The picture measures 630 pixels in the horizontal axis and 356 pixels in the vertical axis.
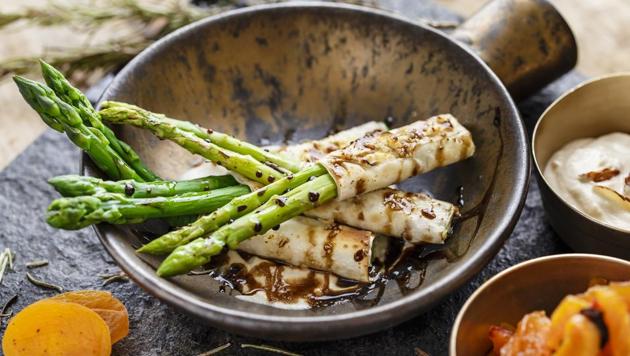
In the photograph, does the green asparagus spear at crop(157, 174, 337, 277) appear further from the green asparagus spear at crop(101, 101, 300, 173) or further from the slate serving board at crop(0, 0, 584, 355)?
the slate serving board at crop(0, 0, 584, 355)

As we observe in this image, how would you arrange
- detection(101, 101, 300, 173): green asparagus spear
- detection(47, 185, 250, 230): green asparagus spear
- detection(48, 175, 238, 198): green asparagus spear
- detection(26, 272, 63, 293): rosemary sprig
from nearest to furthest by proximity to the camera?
detection(47, 185, 250, 230): green asparagus spear < detection(48, 175, 238, 198): green asparagus spear < detection(101, 101, 300, 173): green asparagus spear < detection(26, 272, 63, 293): rosemary sprig

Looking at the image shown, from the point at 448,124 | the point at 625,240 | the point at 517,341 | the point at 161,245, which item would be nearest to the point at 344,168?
the point at 448,124

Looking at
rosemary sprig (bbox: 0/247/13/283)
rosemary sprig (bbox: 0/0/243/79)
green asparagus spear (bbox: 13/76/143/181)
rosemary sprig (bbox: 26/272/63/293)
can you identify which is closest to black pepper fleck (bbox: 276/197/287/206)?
green asparagus spear (bbox: 13/76/143/181)

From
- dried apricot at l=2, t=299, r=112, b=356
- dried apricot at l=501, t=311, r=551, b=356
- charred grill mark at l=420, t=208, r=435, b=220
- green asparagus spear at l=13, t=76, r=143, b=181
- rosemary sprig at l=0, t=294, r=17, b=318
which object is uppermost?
green asparagus spear at l=13, t=76, r=143, b=181

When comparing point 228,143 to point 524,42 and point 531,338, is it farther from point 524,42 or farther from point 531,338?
point 524,42

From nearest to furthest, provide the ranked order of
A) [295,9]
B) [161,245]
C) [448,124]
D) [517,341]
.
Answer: [517,341] → [161,245] → [448,124] → [295,9]

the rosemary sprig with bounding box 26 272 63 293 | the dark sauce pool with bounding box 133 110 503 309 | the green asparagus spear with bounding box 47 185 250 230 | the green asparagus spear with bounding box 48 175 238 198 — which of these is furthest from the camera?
the rosemary sprig with bounding box 26 272 63 293

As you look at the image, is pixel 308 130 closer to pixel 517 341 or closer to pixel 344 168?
pixel 344 168
